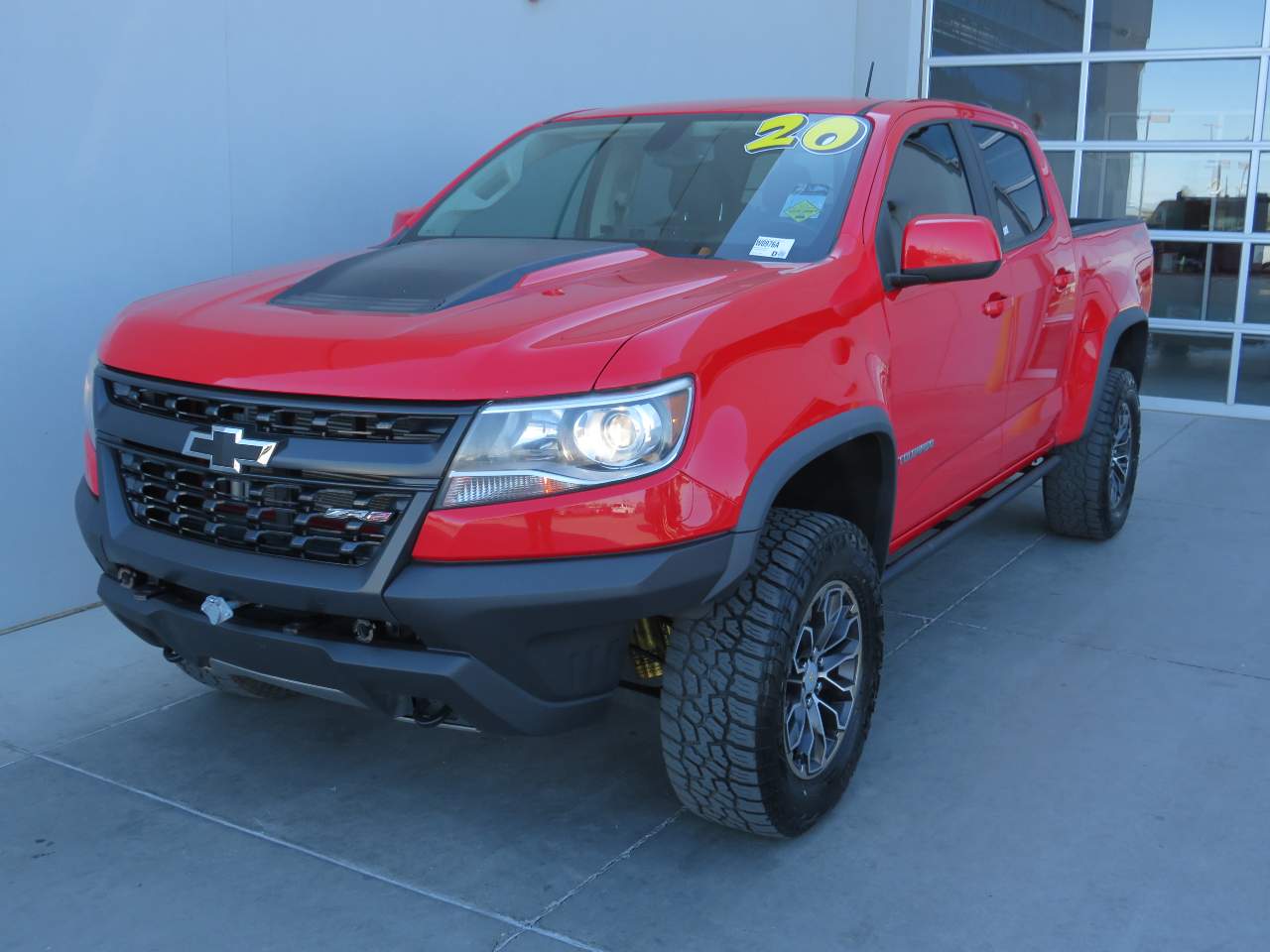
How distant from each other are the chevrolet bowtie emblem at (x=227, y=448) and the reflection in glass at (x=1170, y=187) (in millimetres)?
8457

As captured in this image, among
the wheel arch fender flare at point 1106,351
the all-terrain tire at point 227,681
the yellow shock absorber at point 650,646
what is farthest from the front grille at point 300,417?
the wheel arch fender flare at point 1106,351

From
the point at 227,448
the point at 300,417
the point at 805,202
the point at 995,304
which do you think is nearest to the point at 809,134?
the point at 805,202

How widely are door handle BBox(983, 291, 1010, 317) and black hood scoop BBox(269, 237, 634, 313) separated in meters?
1.24

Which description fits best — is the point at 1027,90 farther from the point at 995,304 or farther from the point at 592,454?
the point at 592,454

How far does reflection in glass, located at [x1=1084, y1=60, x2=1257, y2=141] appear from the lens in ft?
30.4

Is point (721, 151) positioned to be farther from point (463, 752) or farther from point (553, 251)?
point (463, 752)

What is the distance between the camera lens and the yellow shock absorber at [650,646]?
126 inches

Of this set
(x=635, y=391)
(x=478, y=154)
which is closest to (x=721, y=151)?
(x=635, y=391)

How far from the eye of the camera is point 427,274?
3.30 metres

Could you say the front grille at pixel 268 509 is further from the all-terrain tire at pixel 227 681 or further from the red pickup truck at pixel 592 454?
the all-terrain tire at pixel 227 681

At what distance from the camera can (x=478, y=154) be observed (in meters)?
6.45

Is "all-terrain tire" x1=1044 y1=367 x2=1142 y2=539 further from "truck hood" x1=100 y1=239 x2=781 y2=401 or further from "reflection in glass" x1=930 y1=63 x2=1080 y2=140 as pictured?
"reflection in glass" x1=930 y1=63 x2=1080 y2=140

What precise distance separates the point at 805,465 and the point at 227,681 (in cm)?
156

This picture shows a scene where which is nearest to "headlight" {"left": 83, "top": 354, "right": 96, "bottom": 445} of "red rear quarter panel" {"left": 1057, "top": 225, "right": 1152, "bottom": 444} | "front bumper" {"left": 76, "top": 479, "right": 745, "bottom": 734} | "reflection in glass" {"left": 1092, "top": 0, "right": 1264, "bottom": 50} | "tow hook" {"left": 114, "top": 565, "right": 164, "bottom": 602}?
"tow hook" {"left": 114, "top": 565, "right": 164, "bottom": 602}
